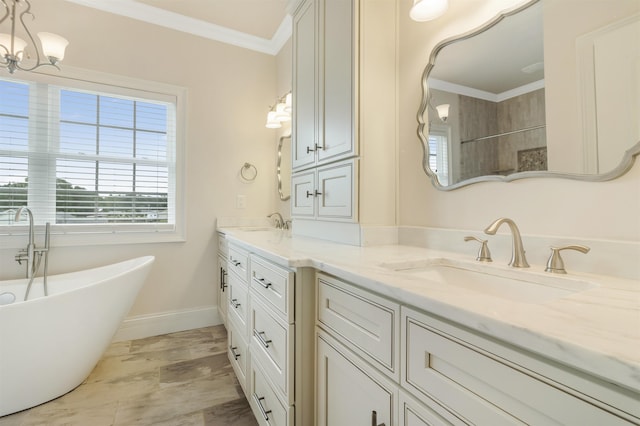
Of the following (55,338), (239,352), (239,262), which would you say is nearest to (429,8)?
(239,262)

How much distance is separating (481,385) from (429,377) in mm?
116

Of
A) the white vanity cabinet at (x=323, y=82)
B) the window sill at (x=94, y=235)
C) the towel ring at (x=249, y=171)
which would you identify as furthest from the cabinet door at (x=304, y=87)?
the window sill at (x=94, y=235)

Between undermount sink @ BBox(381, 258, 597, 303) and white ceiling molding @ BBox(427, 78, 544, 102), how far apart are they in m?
0.61

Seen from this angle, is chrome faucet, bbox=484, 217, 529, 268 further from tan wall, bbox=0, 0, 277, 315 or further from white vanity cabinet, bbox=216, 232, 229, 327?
tan wall, bbox=0, 0, 277, 315

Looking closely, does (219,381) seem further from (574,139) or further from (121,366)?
(574,139)

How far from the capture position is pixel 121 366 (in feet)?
6.42

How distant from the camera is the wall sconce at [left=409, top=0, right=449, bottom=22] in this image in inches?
46.6

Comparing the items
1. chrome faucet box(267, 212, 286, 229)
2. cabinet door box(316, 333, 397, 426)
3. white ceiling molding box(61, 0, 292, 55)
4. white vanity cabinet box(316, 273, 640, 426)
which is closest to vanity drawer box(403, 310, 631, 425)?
white vanity cabinet box(316, 273, 640, 426)

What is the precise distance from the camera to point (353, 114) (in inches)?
56.6

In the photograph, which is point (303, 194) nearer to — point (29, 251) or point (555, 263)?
point (555, 263)

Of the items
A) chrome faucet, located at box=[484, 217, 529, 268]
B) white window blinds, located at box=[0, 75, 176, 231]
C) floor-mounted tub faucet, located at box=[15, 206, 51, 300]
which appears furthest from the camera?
white window blinds, located at box=[0, 75, 176, 231]

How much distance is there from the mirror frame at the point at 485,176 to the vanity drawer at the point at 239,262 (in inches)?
39.7

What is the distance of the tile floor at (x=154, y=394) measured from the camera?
57.8 inches

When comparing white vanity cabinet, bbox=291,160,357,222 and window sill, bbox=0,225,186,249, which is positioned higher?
white vanity cabinet, bbox=291,160,357,222
